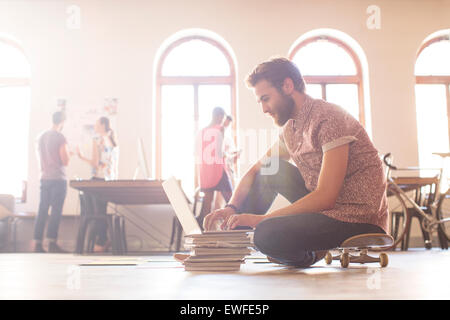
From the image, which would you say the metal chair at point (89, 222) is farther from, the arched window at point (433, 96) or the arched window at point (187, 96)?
the arched window at point (433, 96)

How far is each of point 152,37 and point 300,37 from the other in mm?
1778

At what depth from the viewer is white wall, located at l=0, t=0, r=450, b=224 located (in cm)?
566

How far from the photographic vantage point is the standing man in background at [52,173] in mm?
4371

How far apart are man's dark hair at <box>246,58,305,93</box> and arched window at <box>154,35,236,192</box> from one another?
416 centimetres

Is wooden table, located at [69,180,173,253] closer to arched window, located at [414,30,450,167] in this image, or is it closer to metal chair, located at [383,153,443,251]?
metal chair, located at [383,153,443,251]

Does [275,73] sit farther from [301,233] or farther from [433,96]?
[433,96]

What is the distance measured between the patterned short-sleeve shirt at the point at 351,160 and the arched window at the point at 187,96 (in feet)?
13.8

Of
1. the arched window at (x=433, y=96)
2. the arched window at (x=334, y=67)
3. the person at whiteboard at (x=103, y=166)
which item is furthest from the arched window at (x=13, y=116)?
the arched window at (x=433, y=96)

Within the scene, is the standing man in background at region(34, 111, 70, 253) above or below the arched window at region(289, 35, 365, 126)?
below

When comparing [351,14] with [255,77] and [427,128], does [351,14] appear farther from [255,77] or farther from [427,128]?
[255,77]

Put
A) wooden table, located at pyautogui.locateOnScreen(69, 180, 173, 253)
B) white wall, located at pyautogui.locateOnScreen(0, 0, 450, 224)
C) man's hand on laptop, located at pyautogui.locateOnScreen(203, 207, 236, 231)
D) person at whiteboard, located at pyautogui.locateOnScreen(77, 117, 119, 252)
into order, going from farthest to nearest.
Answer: white wall, located at pyautogui.locateOnScreen(0, 0, 450, 224), person at whiteboard, located at pyautogui.locateOnScreen(77, 117, 119, 252), wooden table, located at pyautogui.locateOnScreen(69, 180, 173, 253), man's hand on laptop, located at pyautogui.locateOnScreen(203, 207, 236, 231)

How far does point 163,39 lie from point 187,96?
28.7 inches

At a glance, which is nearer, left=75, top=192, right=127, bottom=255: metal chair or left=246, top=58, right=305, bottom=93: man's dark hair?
left=246, top=58, right=305, bottom=93: man's dark hair

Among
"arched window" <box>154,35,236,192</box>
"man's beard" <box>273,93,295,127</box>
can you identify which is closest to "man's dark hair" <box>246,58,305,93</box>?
"man's beard" <box>273,93,295,127</box>
